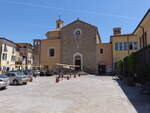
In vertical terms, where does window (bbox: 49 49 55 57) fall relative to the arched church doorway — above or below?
above

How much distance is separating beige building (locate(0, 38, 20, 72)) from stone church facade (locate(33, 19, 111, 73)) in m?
9.61

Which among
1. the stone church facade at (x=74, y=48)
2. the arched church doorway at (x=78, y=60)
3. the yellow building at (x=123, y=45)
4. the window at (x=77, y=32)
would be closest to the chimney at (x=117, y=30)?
the stone church facade at (x=74, y=48)

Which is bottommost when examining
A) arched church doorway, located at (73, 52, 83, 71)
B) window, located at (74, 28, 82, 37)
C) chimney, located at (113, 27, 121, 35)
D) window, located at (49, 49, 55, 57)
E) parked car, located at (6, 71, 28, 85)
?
parked car, located at (6, 71, 28, 85)

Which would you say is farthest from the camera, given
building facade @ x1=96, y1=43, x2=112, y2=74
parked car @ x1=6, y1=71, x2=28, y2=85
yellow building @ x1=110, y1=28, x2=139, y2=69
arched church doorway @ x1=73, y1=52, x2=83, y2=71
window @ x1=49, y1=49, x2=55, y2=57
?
window @ x1=49, y1=49, x2=55, y2=57

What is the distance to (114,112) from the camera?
6680mm

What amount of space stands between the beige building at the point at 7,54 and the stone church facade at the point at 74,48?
31.5 ft

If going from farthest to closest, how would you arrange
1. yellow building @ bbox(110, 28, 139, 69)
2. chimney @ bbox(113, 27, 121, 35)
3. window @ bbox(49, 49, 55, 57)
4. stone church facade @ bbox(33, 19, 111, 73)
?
chimney @ bbox(113, 27, 121, 35)
window @ bbox(49, 49, 55, 57)
stone church facade @ bbox(33, 19, 111, 73)
yellow building @ bbox(110, 28, 139, 69)

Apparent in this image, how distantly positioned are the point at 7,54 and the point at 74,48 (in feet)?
63.1

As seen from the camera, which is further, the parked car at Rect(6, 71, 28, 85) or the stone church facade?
the stone church facade

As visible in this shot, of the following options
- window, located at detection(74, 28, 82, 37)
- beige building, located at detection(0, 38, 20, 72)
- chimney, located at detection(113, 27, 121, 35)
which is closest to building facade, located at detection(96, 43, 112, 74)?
window, located at detection(74, 28, 82, 37)

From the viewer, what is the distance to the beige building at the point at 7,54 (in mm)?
41625

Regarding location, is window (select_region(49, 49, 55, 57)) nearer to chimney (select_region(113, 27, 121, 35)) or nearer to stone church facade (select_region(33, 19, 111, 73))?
stone church facade (select_region(33, 19, 111, 73))

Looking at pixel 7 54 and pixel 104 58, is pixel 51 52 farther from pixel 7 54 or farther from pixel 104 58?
pixel 104 58

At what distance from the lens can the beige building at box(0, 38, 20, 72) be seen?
137ft
